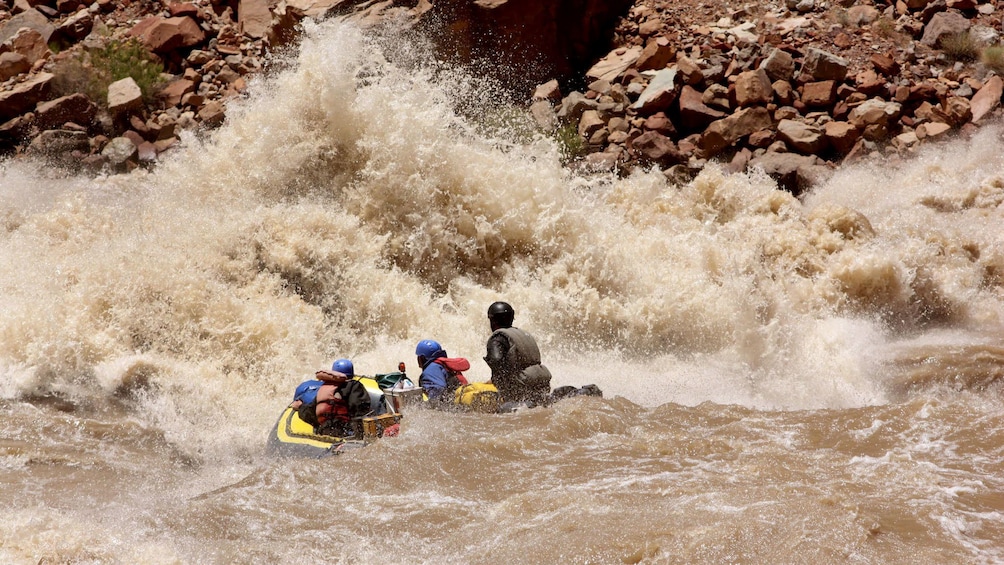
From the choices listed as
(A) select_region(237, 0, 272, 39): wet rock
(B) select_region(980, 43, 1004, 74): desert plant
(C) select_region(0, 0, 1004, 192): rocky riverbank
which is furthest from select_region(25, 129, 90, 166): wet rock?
(B) select_region(980, 43, 1004, 74): desert plant

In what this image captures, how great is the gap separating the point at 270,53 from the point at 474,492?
10050 mm

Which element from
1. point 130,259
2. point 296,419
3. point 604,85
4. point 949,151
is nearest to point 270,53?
point 604,85

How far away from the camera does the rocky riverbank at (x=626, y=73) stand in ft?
37.5

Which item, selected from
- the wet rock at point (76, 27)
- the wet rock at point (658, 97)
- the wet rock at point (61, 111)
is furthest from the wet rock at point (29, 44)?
the wet rock at point (658, 97)

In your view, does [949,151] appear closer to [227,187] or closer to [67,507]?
[227,187]

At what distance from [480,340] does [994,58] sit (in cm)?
897

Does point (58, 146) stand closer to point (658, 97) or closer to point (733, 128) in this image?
point (658, 97)

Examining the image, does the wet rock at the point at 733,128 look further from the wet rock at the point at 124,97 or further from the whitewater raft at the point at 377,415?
the wet rock at the point at 124,97

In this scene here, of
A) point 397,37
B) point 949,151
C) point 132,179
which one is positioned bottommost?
point 132,179

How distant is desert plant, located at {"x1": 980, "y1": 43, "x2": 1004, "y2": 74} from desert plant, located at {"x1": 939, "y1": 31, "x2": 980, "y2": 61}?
202mm

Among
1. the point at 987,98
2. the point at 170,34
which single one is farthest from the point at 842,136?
the point at 170,34

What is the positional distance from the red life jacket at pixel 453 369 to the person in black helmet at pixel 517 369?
0.66 feet

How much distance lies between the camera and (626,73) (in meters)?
12.6

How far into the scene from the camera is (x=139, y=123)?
12141 millimetres
